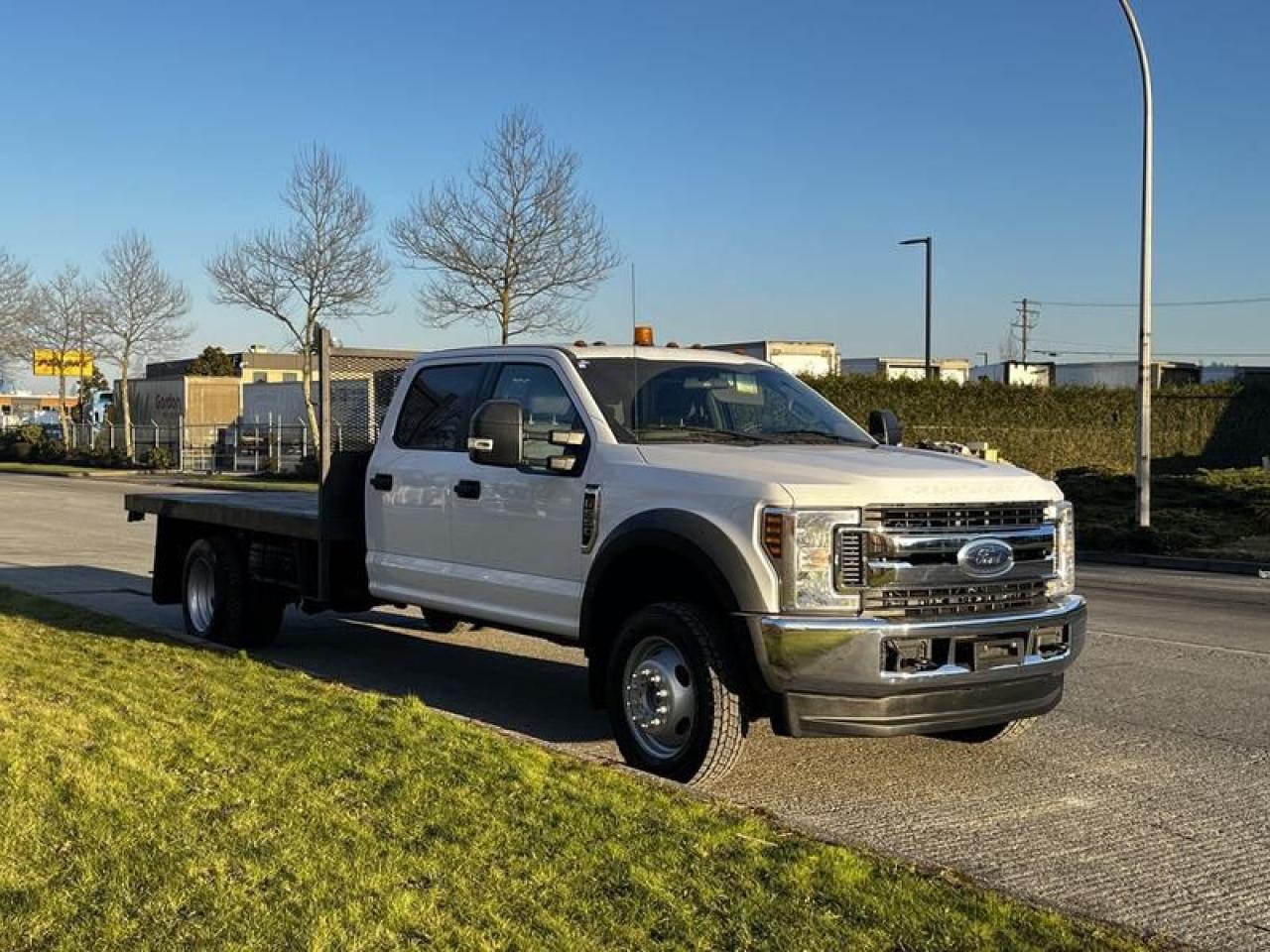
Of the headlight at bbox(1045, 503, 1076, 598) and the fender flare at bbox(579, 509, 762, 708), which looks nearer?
the fender flare at bbox(579, 509, 762, 708)

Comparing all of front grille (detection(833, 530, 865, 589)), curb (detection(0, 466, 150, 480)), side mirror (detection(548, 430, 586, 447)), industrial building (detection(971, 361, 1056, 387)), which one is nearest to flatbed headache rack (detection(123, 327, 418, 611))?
side mirror (detection(548, 430, 586, 447))

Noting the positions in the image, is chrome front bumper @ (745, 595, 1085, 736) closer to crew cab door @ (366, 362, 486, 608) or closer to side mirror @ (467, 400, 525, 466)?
side mirror @ (467, 400, 525, 466)

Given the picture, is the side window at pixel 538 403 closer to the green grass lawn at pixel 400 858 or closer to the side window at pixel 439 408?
the side window at pixel 439 408

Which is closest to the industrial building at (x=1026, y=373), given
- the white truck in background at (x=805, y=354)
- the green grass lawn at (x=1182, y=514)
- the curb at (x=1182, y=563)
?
the white truck in background at (x=805, y=354)

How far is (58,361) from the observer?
192ft

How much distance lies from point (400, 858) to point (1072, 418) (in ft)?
121

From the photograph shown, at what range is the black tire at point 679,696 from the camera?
5.45 m

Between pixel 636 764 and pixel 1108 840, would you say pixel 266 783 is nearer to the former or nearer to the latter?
pixel 636 764

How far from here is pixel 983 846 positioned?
4.95 m

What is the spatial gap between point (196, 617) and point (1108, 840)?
22.2ft

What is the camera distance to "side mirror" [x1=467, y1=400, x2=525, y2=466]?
20.7 ft

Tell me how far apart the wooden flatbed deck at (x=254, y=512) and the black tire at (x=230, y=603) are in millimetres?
242

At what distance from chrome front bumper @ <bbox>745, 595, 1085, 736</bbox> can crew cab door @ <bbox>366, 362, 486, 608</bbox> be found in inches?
98.0

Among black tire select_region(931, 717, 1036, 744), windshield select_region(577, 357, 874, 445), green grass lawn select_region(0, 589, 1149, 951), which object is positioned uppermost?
windshield select_region(577, 357, 874, 445)
